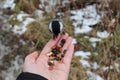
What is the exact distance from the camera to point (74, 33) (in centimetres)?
335

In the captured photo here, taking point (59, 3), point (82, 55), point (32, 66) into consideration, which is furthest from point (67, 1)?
point (32, 66)

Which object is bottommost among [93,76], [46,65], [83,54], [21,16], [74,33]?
[93,76]

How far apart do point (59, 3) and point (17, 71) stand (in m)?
1.09

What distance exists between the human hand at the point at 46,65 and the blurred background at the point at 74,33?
967 millimetres

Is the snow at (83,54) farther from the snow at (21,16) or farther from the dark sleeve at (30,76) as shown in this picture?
the dark sleeve at (30,76)

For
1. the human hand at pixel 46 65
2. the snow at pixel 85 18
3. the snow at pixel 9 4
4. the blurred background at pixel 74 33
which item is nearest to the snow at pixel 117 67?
the blurred background at pixel 74 33

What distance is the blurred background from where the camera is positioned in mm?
2932

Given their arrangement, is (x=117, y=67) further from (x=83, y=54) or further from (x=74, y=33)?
(x=74, y=33)

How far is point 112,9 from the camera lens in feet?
11.4

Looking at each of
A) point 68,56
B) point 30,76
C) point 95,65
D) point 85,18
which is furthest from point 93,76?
point 30,76

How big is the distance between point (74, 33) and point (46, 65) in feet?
5.21

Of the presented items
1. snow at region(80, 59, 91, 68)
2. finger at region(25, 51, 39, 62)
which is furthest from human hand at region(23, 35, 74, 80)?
snow at region(80, 59, 91, 68)

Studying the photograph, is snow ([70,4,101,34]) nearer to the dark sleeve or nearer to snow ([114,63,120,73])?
snow ([114,63,120,73])

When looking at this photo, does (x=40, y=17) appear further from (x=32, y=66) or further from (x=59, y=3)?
→ (x=32, y=66)
